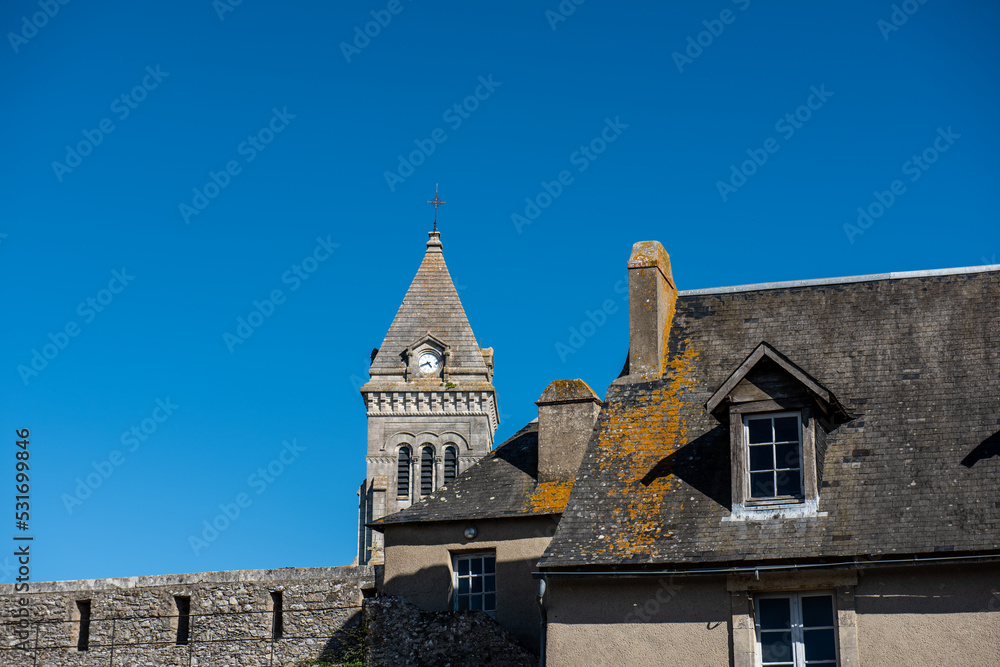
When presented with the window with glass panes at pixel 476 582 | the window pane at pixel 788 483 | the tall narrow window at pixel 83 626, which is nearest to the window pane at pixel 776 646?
the window pane at pixel 788 483

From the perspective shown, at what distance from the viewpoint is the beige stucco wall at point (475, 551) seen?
19359 millimetres

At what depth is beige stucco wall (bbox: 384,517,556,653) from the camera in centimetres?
1936

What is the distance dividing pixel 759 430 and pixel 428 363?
174ft

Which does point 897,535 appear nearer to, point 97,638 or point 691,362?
point 691,362

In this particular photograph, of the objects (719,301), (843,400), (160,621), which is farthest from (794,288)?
(160,621)

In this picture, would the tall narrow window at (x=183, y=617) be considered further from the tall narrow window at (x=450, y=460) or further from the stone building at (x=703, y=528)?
the tall narrow window at (x=450, y=460)

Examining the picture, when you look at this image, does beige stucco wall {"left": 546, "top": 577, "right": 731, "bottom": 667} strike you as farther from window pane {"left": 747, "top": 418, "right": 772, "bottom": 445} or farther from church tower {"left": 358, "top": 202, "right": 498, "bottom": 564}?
church tower {"left": 358, "top": 202, "right": 498, "bottom": 564}

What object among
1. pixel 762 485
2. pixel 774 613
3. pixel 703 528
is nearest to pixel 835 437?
pixel 762 485

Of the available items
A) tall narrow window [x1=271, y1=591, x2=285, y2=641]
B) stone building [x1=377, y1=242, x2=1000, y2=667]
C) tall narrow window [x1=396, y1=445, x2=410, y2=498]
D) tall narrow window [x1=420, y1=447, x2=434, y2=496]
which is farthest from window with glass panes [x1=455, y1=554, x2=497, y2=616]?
tall narrow window [x1=396, y1=445, x2=410, y2=498]

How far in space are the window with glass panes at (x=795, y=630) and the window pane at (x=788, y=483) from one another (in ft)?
3.77

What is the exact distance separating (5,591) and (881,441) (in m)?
15.1

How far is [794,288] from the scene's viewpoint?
17.5 m

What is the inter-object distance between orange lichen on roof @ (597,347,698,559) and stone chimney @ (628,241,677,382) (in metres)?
0.28

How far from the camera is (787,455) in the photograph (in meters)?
14.7
